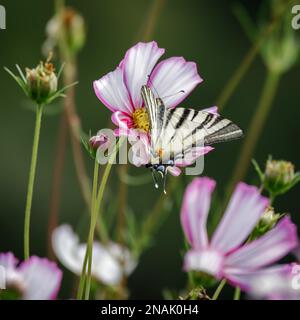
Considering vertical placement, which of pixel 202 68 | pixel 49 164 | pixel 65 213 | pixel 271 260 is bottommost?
pixel 271 260

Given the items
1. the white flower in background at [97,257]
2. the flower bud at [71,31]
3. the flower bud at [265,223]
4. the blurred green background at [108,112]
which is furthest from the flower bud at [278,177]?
the blurred green background at [108,112]

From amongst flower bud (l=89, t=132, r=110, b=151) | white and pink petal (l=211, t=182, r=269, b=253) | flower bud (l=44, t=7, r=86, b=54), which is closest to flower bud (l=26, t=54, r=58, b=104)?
flower bud (l=89, t=132, r=110, b=151)

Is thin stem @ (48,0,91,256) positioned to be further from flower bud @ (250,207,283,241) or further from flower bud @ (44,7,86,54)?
flower bud @ (250,207,283,241)

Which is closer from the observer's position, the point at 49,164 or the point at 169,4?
the point at 49,164

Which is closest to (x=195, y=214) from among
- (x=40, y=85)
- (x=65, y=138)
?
(x=40, y=85)

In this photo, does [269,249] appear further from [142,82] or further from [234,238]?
[142,82]
